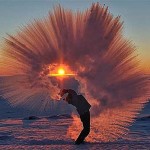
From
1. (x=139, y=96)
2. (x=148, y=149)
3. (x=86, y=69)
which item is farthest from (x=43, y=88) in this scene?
(x=148, y=149)

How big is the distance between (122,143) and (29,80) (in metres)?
5.79

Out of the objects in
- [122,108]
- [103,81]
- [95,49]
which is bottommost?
[122,108]

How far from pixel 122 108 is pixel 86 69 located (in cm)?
262

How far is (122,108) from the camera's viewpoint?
17.0 metres

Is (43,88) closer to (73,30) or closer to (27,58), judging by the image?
(27,58)

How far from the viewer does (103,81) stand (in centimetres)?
1656

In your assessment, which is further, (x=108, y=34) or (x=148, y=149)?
(x=108, y=34)

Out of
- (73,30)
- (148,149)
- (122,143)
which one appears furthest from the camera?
(73,30)

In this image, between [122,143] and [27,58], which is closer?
[122,143]

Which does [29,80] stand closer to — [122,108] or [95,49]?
[95,49]

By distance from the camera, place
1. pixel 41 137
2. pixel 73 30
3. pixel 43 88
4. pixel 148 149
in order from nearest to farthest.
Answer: pixel 148 149 → pixel 41 137 → pixel 73 30 → pixel 43 88

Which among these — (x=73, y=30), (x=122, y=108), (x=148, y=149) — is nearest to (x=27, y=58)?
(x=73, y=30)

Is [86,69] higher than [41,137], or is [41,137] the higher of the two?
[86,69]

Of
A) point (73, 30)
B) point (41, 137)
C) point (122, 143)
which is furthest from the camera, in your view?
point (73, 30)
